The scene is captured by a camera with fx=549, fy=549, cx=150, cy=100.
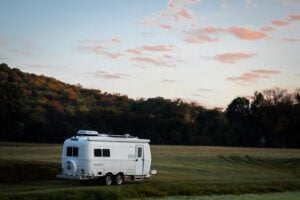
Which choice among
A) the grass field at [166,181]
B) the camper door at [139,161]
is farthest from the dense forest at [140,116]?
the camper door at [139,161]

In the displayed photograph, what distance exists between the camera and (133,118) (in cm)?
11050

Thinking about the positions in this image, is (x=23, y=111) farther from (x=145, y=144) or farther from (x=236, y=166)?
(x=145, y=144)

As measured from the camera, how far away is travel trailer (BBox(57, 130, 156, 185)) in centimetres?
3516

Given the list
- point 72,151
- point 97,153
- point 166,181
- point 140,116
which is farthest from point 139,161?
point 140,116

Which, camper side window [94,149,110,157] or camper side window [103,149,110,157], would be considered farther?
camper side window [103,149,110,157]

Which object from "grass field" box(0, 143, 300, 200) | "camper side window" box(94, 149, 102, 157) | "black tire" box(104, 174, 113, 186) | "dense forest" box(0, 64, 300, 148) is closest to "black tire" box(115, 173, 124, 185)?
"black tire" box(104, 174, 113, 186)

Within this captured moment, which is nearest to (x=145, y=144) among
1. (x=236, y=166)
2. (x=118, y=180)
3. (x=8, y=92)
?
(x=118, y=180)

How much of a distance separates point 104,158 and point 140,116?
7588 centimetres

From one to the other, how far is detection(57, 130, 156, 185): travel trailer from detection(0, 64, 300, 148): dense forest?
47.4m

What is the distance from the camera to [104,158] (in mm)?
36188

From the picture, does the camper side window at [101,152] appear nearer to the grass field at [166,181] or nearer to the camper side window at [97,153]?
the camper side window at [97,153]

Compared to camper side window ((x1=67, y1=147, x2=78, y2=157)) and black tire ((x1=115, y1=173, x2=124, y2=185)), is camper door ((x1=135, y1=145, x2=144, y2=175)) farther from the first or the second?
camper side window ((x1=67, y1=147, x2=78, y2=157))

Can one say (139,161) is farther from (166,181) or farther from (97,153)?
(97,153)

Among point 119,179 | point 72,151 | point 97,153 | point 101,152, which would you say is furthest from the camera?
point 119,179
